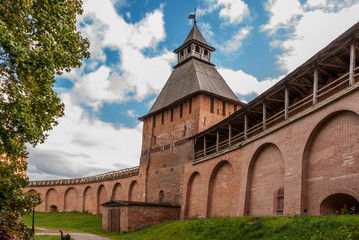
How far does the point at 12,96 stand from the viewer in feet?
24.9

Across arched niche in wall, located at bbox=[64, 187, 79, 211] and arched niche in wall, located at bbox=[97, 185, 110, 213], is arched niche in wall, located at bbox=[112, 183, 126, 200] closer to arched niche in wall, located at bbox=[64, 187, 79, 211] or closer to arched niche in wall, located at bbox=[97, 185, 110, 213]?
arched niche in wall, located at bbox=[97, 185, 110, 213]

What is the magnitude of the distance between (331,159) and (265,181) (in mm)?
4448

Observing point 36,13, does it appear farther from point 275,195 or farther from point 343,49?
point 275,195

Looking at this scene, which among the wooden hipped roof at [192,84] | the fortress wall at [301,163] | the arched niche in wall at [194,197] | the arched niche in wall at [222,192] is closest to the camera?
the fortress wall at [301,163]

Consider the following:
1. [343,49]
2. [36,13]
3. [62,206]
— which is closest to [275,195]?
[343,49]

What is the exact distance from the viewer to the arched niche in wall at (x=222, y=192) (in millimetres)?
17641

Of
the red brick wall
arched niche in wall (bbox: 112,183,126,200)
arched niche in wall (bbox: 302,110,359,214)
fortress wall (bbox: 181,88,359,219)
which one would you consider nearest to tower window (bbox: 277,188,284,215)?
fortress wall (bbox: 181,88,359,219)

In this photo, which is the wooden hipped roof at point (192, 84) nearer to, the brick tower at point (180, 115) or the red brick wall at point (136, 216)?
the brick tower at point (180, 115)

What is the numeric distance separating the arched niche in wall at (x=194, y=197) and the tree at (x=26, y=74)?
14346 millimetres

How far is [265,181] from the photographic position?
1497cm

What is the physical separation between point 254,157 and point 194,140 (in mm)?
8588

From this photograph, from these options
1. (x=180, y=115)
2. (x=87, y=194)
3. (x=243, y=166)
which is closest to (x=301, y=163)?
(x=243, y=166)

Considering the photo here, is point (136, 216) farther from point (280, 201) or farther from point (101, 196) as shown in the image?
point (101, 196)

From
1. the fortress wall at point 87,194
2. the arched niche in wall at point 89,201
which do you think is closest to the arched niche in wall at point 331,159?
the fortress wall at point 87,194
